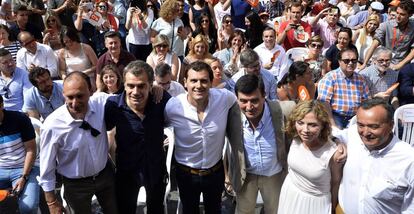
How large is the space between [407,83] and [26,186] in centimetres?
450

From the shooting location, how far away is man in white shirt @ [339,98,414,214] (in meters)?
2.43

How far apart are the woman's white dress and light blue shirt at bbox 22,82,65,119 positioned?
266 centimetres

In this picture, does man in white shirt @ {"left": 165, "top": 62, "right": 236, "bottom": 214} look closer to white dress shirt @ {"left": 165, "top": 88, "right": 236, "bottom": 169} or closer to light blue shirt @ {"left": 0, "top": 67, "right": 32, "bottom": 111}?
white dress shirt @ {"left": 165, "top": 88, "right": 236, "bottom": 169}

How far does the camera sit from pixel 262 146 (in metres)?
3.24

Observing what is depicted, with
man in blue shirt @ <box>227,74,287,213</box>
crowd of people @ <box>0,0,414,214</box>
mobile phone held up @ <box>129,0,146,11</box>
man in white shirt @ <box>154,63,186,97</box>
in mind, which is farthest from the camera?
mobile phone held up @ <box>129,0,146,11</box>

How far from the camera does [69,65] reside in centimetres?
557

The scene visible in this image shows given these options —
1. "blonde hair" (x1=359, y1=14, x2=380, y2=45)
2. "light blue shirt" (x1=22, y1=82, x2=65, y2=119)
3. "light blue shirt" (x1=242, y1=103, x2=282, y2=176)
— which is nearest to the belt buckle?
"light blue shirt" (x1=242, y1=103, x2=282, y2=176)

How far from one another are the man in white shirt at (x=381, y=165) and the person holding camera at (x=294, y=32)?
180 inches

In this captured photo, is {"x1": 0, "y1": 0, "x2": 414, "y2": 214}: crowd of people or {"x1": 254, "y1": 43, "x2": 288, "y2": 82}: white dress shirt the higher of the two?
{"x1": 254, "y1": 43, "x2": 288, "y2": 82}: white dress shirt

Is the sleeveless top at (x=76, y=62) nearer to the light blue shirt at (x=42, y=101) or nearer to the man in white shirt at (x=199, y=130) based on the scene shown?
the light blue shirt at (x=42, y=101)

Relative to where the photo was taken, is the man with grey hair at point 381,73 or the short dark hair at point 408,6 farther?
the short dark hair at point 408,6

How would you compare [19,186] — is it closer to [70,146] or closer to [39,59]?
[70,146]

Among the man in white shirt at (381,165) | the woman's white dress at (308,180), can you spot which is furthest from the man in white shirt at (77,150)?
the man in white shirt at (381,165)

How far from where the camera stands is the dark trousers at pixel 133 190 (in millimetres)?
3350
